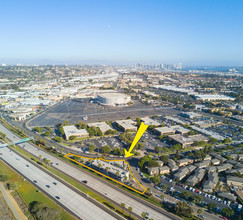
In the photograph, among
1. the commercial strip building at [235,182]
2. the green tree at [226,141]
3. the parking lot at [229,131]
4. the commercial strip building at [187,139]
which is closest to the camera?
the commercial strip building at [235,182]

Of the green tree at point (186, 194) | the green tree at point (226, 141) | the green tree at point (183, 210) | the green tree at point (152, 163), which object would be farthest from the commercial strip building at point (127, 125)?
the green tree at point (183, 210)

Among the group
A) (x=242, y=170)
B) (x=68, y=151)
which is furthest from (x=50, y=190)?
(x=242, y=170)

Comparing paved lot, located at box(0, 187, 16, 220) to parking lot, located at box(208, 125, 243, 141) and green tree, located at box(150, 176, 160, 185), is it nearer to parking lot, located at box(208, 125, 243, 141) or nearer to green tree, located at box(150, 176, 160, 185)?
green tree, located at box(150, 176, 160, 185)

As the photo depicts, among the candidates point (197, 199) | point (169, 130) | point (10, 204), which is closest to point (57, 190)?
point (10, 204)

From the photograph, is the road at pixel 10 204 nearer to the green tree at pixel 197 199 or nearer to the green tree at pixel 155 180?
the green tree at pixel 155 180

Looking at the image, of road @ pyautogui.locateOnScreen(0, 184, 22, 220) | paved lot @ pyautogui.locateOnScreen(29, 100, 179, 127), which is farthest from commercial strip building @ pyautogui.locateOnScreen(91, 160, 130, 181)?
paved lot @ pyautogui.locateOnScreen(29, 100, 179, 127)

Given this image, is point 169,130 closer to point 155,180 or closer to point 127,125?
point 127,125
